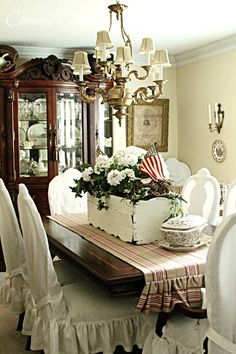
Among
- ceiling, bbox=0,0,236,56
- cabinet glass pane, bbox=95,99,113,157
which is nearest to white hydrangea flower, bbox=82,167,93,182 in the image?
ceiling, bbox=0,0,236,56

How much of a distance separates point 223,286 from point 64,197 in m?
2.44

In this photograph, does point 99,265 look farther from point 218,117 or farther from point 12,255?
point 218,117

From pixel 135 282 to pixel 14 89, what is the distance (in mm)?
3156

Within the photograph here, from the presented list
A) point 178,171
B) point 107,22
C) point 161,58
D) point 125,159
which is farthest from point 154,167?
point 178,171

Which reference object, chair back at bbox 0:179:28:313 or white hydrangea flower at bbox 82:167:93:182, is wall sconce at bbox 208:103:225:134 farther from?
chair back at bbox 0:179:28:313

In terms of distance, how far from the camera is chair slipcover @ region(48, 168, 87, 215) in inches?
157

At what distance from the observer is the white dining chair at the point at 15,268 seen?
2.95 metres

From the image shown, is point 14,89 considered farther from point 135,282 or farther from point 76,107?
point 135,282

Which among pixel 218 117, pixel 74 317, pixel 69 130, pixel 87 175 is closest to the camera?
pixel 74 317

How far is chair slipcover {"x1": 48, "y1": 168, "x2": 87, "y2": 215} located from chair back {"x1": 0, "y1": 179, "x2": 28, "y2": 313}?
896mm

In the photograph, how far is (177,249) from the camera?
2.48 m

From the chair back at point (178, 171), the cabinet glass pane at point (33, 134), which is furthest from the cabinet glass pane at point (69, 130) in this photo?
the chair back at point (178, 171)

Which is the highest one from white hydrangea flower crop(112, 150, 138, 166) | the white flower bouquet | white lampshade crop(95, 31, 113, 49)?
white lampshade crop(95, 31, 113, 49)

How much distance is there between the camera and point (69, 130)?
16.4ft
